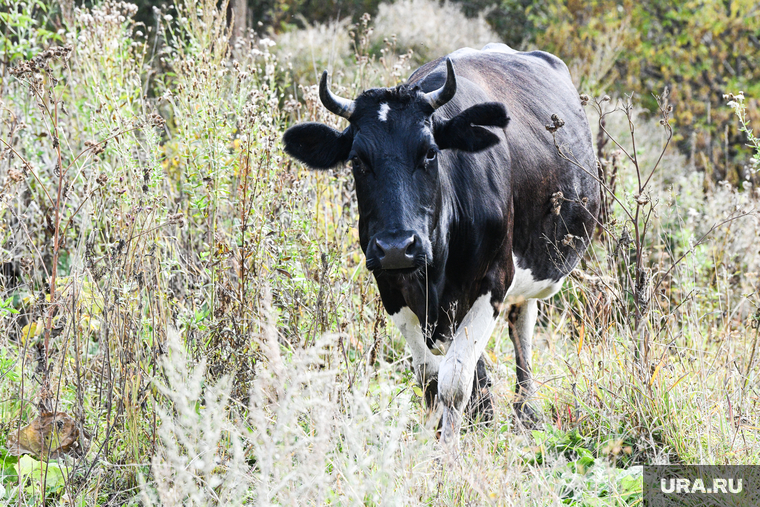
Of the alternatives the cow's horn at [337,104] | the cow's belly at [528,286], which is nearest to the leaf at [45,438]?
the cow's horn at [337,104]

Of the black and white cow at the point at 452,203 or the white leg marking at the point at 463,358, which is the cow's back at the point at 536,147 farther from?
the white leg marking at the point at 463,358

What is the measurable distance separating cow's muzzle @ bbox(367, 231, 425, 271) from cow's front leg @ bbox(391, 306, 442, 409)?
77 cm

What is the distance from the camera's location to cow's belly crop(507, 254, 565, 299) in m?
4.49

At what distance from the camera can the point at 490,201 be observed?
3963mm

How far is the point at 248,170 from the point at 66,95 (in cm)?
305

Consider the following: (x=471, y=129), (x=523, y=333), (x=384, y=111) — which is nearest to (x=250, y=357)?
(x=384, y=111)

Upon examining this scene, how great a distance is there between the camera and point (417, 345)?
4.21 m

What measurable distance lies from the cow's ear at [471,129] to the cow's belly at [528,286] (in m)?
0.80

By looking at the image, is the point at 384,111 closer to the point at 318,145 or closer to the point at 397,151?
the point at 397,151

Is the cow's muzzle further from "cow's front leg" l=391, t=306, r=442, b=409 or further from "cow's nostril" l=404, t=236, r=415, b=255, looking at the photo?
"cow's front leg" l=391, t=306, r=442, b=409

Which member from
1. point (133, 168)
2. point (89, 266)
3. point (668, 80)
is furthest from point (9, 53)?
point (668, 80)

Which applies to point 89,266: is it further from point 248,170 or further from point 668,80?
point 668,80

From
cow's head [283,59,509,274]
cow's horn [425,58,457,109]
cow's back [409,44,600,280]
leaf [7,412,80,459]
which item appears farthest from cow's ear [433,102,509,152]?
leaf [7,412,80,459]

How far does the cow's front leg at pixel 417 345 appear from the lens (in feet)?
13.6
